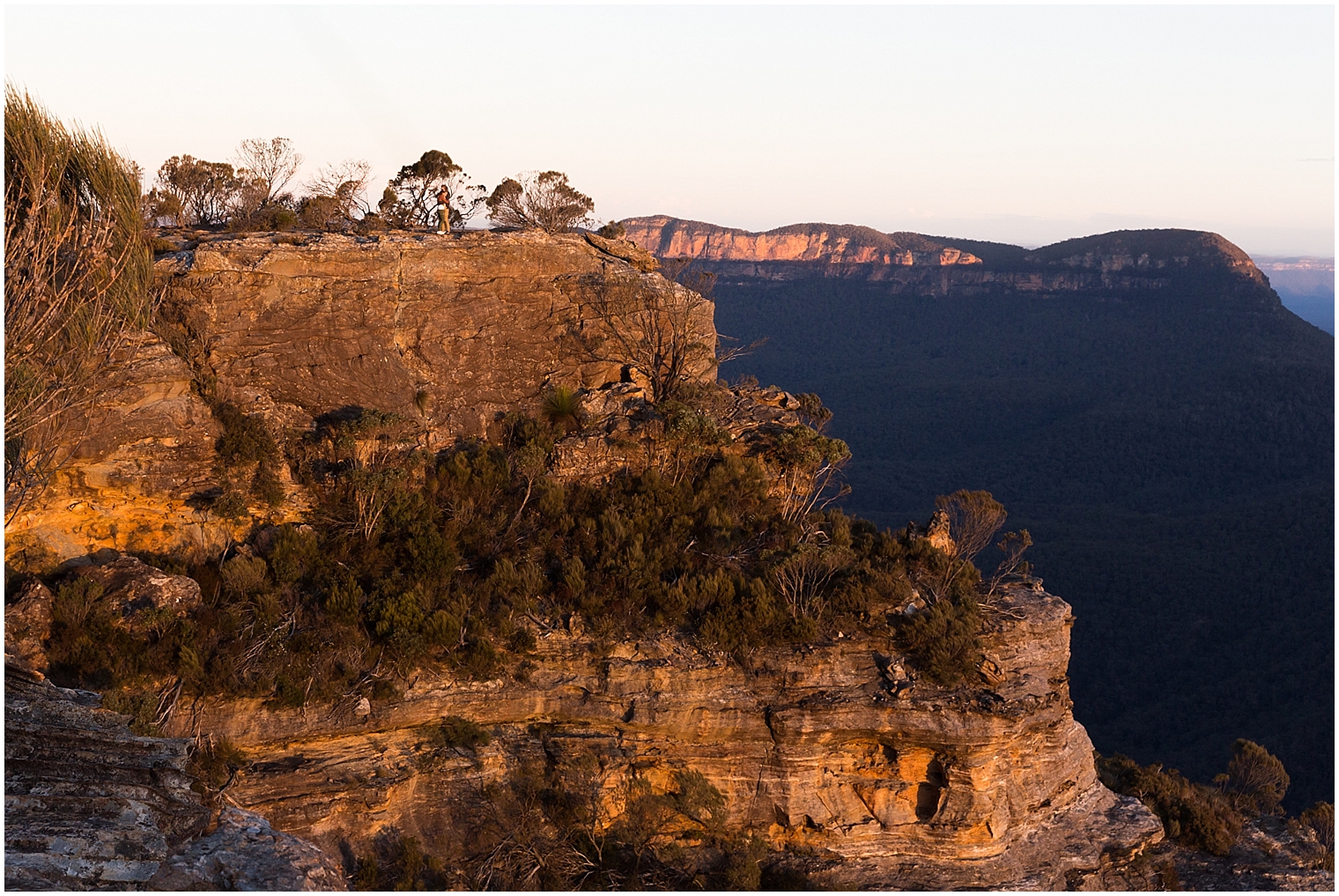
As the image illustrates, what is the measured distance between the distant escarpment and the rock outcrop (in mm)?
104862

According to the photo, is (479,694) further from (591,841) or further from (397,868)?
(591,841)

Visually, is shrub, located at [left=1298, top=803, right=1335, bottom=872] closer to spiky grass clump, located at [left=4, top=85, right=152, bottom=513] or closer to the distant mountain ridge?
the distant mountain ridge

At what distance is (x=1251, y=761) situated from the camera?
2947 cm

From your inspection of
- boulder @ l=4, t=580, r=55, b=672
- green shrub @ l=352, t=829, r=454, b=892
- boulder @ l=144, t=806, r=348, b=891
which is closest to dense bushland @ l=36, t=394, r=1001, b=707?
boulder @ l=4, t=580, r=55, b=672

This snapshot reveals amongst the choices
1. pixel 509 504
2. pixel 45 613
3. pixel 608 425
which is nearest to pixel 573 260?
pixel 608 425

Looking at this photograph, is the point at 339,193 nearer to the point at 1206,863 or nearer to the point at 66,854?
the point at 66,854

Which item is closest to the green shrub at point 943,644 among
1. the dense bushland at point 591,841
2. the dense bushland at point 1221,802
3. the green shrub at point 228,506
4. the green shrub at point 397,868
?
the dense bushland at point 591,841

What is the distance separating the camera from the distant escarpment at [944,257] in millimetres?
108875

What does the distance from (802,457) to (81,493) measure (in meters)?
14.9

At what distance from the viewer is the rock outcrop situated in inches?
361

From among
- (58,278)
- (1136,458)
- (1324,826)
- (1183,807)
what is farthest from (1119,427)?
(58,278)

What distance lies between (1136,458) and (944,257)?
179ft

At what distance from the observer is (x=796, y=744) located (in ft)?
60.3

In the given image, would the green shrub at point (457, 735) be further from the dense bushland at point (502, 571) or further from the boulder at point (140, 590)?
the boulder at point (140, 590)
